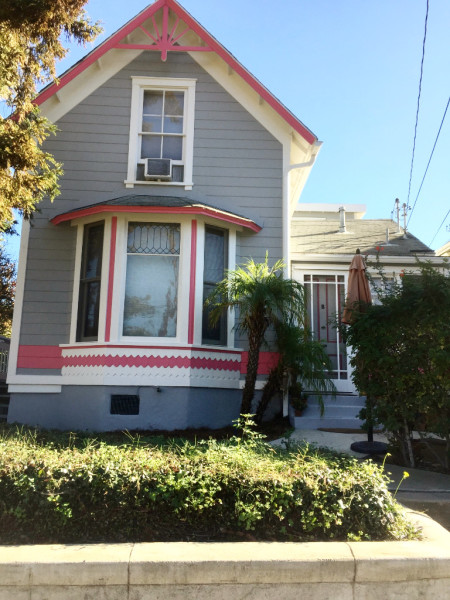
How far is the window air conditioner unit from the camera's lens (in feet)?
31.5

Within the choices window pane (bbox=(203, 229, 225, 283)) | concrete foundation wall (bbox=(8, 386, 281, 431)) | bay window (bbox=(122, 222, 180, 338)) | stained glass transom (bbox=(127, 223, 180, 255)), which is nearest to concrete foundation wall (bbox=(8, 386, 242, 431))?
concrete foundation wall (bbox=(8, 386, 281, 431))

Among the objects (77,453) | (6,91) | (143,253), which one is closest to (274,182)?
(143,253)

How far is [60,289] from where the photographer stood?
936cm

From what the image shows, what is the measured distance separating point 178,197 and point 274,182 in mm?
1866

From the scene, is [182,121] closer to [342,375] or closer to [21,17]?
[21,17]

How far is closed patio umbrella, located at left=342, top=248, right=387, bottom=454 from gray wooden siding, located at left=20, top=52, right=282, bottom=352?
87.1 inches

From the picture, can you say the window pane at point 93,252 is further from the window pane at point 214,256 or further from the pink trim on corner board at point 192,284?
the window pane at point 214,256

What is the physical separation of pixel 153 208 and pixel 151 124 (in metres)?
2.30

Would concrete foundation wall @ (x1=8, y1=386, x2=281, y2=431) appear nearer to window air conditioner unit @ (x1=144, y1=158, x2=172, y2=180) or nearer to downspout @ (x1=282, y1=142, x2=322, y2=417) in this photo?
downspout @ (x1=282, y1=142, x2=322, y2=417)

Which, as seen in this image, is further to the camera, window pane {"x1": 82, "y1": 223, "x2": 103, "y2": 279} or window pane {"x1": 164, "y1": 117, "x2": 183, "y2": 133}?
window pane {"x1": 164, "y1": 117, "x2": 183, "y2": 133}

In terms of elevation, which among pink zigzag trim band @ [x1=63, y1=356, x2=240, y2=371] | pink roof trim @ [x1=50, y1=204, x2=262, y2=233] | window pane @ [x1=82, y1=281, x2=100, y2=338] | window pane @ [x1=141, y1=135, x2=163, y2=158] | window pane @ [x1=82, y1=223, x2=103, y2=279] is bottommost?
pink zigzag trim band @ [x1=63, y1=356, x2=240, y2=371]

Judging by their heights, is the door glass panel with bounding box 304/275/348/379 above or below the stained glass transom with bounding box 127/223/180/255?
below

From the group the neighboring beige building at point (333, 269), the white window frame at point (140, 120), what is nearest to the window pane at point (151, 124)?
the white window frame at point (140, 120)

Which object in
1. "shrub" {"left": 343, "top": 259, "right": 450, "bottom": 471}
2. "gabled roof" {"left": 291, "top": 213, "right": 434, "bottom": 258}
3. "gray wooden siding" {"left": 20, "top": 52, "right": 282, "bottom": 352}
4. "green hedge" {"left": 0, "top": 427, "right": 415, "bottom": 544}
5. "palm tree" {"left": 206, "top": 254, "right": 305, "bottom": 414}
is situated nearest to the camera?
"green hedge" {"left": 0, "top": 427, "right": 415, "bottom": 544}
